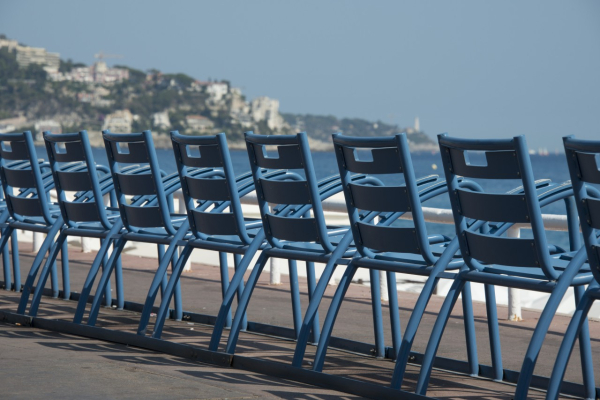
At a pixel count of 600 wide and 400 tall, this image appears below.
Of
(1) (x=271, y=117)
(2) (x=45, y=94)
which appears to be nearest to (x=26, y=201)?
(2) (x=45, y=94)

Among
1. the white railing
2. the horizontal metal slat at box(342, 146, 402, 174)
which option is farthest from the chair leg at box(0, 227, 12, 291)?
the horizontal metal slat at box(342, 146, 402, 174)

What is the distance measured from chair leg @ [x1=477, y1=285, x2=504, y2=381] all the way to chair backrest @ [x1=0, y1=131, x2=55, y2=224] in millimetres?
2988

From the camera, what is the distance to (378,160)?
4.26 meters

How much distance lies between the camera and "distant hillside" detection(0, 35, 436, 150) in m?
116

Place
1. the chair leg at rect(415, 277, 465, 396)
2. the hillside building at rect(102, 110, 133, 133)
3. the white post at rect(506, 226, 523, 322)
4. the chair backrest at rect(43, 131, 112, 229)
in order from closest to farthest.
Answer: the chair leg at rect(415, 277, 465, 396) < the chair backrest at rect(43, 131, 112, 229) < the white post at rect(506, 226, 523, 322) < the hillside building at rect(102, 110, 133, 133)

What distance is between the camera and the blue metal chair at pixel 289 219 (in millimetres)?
4590

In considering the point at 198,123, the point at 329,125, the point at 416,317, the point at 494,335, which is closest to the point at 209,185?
the point at 416,317

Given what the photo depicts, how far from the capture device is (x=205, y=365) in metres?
4.71

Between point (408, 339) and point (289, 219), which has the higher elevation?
point (289, 219)

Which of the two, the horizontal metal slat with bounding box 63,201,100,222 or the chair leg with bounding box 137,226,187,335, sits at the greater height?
the horizontal metal slat with bounding box 63,201,100,222

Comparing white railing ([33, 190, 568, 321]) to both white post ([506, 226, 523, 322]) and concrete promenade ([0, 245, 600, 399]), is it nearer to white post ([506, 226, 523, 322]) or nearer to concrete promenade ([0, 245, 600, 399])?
white post ([506, 226, 523, 322])

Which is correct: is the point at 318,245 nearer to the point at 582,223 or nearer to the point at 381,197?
the point at 381,197

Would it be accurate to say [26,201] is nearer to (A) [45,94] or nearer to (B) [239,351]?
(B) [239,351]

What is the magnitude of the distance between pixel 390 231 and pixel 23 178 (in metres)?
3.05
